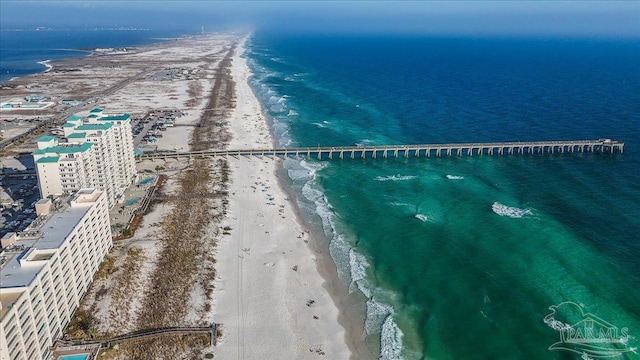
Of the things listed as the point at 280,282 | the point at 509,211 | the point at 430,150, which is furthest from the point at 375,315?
the point at 430,150

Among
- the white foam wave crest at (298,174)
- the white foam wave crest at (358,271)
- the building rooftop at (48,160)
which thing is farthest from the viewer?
the white foam wave crest at (298,174)

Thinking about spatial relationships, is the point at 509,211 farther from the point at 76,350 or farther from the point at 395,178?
the point at 76,350

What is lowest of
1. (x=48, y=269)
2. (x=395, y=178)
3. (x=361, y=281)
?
(x=361, y=281)

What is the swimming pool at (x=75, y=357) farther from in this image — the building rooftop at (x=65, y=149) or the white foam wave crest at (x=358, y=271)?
the building rooftop at (x=65, y=149)

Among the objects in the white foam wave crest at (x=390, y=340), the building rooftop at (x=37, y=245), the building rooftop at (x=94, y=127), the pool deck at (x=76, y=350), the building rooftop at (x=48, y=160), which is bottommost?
the white foam wave crest at (x=390, y=340)

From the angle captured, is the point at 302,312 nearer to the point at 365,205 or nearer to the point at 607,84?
the point at 365,205

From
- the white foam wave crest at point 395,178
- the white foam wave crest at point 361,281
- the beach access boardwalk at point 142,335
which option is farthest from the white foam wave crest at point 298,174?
the beach access boardwalk at point 142,335

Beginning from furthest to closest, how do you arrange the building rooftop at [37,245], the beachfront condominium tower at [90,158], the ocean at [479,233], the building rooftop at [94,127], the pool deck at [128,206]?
the building rooftop at [94,127]
the pool deck at [128,206]
the beachfront condominium tower at [90,158]
the ocean at [479,233]
the building rooftop at [37,245]
